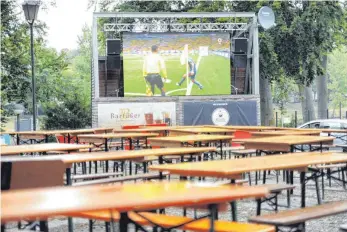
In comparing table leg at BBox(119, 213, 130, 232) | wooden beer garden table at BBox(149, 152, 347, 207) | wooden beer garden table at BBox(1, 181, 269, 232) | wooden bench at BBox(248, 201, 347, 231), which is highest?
wooden beer garden table at BBox(1, 181, 269, 232)

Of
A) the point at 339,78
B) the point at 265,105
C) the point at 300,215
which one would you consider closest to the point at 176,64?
the point at 265,105

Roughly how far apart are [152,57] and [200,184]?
73.0 feet

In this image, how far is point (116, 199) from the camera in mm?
3213

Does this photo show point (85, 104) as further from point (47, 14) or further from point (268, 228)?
point (268, 228)

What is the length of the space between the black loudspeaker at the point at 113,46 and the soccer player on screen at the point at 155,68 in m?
1.06

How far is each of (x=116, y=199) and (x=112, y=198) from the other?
1.6 inches

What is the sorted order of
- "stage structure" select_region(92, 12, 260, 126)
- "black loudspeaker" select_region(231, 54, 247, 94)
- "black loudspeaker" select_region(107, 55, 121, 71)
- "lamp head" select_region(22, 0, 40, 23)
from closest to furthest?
"lamp head" select_region(22, 0, 40, 23)
"stage structure" select_region(92, 12, 260, 126)
"black loudspeaker" select_region(107, 55, 121, 71)
"black loudspeaker" select_region(231, 54, 247, 94)

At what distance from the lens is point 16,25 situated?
90.0ft

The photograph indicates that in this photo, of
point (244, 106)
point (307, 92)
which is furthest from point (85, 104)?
point (307, 92)

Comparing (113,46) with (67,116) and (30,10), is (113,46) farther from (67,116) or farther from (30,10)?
(30,10)

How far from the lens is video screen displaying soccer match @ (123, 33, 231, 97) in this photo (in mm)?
25750

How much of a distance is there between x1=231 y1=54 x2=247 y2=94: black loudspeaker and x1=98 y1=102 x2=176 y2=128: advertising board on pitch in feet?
10.3

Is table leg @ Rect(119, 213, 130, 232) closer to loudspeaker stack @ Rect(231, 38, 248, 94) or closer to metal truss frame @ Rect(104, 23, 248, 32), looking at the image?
metal truss frame @ Rect(104, 23, 248, 32)

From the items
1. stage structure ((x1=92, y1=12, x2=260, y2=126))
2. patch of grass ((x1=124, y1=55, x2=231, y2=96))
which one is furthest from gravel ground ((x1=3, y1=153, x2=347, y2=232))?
patch of grass ((x1=124, y1=55, x2=231, y2=96))
